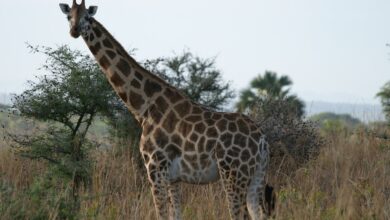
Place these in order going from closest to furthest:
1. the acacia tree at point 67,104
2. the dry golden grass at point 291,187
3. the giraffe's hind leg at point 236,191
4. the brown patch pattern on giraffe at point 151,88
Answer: the giraffe's hind leg at point 236,191 < the dry golden grass at point 291,187 < the brown patch pattern on giraffe at point 151,88 < the acacia tree at point 67,104

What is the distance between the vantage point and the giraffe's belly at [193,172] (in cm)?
752

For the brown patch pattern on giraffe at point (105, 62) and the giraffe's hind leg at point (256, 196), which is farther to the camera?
the brown patch pattern on giraffe at point (105, 62)

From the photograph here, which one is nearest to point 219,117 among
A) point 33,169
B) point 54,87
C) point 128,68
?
point 128,68

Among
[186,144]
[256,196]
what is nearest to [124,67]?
[186,144]

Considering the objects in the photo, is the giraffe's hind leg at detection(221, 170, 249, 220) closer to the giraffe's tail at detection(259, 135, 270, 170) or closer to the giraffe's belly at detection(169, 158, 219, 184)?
the giraffe's belly at detection(169, 158, 219, 184)

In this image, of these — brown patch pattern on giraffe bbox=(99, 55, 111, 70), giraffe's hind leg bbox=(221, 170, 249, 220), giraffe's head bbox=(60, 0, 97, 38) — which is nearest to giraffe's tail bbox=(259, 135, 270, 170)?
giraffe's hind leg bbox=(221, 170, 249, 220)

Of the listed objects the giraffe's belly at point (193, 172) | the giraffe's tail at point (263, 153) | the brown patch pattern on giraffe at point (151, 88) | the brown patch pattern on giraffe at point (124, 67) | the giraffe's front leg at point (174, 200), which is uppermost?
the brown patch pattern on giraffe at point (124, 67)

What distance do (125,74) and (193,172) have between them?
153cm

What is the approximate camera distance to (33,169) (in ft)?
38.3

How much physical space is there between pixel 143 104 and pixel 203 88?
249 inches

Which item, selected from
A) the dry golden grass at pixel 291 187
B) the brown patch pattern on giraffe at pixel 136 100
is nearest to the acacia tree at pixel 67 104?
the dry golden grass at pixel 291 187

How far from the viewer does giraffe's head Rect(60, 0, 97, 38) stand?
8047mm

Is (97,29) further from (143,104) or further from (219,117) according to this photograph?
(219,117)

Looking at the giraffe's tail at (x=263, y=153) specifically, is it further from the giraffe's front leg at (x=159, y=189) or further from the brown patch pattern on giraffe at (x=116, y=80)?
the brown patch pattern on giraffe at (x=116, y=80)
